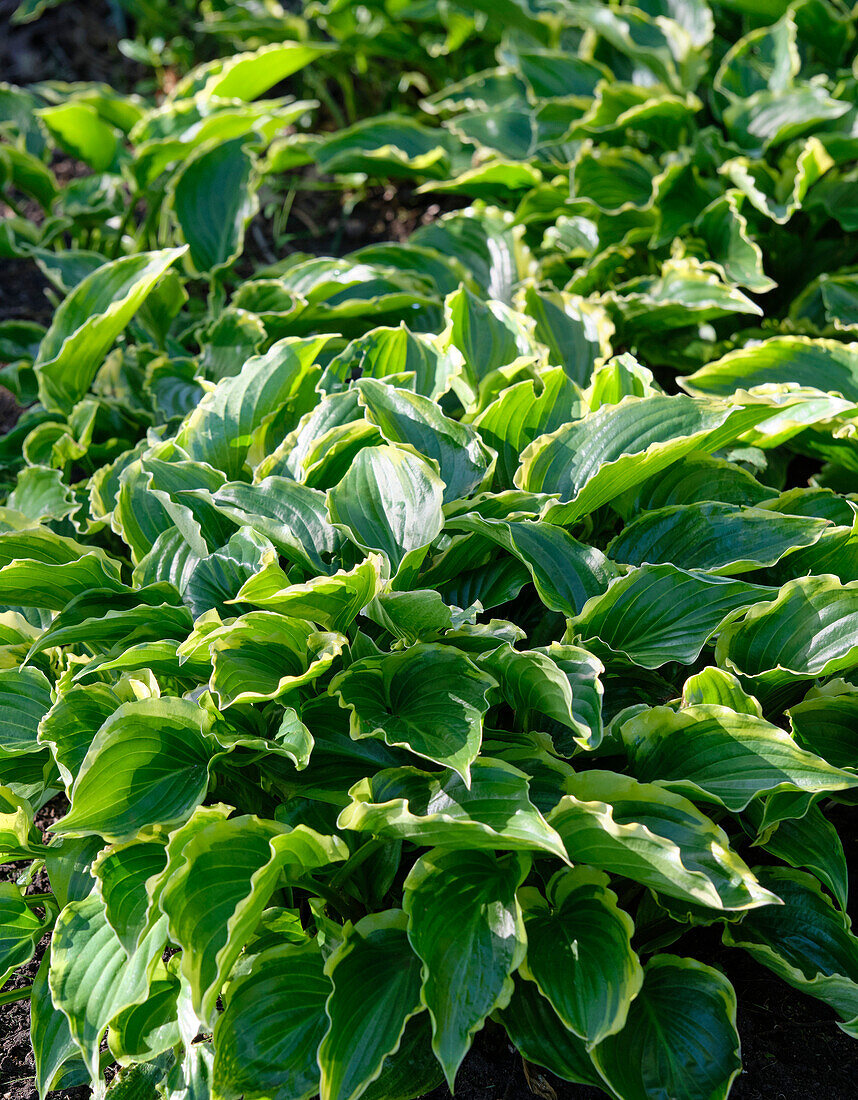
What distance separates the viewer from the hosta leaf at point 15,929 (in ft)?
5.38

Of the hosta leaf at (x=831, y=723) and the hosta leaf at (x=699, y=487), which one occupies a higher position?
the hosta leaf at (x=699, y=487)

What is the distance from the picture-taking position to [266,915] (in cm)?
156

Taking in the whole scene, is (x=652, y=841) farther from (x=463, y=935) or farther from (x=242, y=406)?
(x=242, y=406)

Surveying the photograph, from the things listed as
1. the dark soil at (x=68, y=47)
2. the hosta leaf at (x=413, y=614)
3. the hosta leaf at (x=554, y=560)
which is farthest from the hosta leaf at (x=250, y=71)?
the hosta leaf at (x=413, y=614)

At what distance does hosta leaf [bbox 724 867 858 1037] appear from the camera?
151cm

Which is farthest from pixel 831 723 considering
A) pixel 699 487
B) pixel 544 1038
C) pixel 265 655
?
pixel 265 655

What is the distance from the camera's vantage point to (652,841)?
1.32m

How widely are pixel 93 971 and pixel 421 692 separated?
2.12 feet

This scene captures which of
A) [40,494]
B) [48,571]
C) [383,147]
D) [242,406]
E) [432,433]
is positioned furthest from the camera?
[383,147]

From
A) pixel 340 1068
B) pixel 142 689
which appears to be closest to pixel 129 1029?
pixel 340 1068

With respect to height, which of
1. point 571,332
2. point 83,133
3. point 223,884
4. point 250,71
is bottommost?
point 223,884

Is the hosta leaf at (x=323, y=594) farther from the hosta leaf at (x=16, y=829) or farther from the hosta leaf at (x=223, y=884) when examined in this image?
the hosta leaf at (x=16, y=829)

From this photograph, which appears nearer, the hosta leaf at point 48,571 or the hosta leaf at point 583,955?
the hosta leaf at point 583,955

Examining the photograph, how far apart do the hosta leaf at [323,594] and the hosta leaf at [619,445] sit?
380 millimetres
